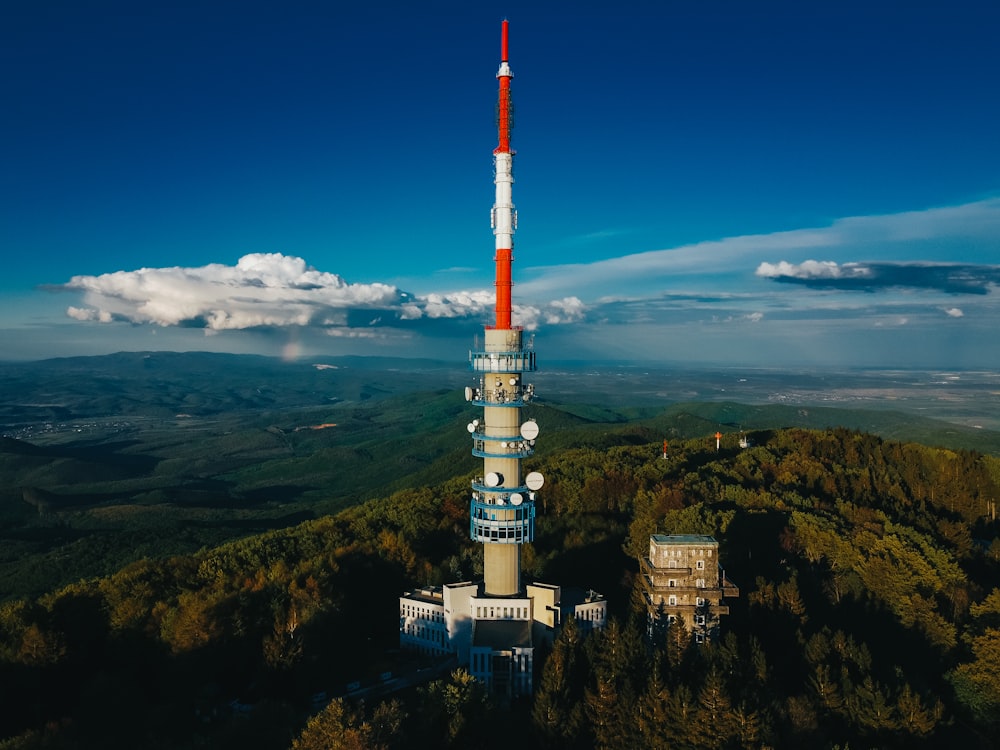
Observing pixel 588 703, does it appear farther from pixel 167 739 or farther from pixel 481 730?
pixel 167 739

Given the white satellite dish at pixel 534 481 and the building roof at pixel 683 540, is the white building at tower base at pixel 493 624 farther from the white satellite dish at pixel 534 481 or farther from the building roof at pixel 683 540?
the white satellite dish at pixel 534 481

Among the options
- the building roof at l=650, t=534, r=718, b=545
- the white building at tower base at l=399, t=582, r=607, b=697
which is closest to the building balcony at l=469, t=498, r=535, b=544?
the white building at tower base at l=399, t=582, r=607, b=697

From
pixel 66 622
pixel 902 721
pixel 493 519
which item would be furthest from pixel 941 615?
pixel 66 622

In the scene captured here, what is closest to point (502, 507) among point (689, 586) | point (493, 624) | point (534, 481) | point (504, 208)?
point (534, 481)

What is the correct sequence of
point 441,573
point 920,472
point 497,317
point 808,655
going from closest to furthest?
point 808,655, point 497,317, point 441,573, point 920,472

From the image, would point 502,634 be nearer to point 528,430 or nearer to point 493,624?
point 493,624

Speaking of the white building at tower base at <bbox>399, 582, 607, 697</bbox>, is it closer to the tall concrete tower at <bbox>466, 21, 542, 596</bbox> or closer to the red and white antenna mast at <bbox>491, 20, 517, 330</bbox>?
the tall concrete tower at <bbox>466, 21, 542, 596</bbox>
